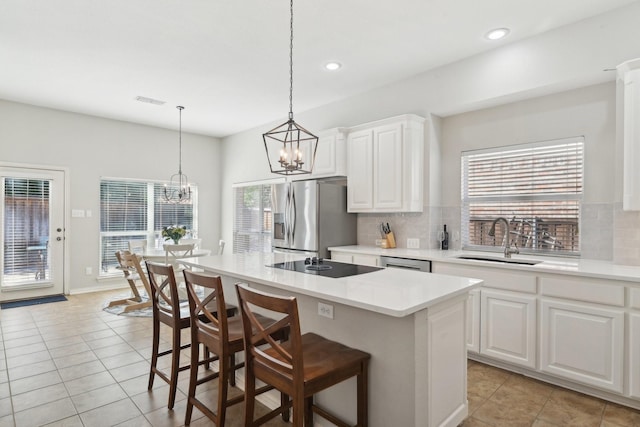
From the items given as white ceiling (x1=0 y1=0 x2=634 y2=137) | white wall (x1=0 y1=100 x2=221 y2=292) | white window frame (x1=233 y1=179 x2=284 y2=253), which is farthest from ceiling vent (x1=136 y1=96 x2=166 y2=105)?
white window frame (x1=233 y1=179 x2=284 y2=253)

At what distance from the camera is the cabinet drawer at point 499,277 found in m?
2.77

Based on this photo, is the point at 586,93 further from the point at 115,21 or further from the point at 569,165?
the point at 115,21

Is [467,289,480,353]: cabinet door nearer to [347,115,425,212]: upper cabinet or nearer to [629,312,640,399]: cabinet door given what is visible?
[629,312,640,399]: cabinet door

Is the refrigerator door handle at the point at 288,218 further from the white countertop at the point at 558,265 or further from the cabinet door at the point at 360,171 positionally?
the white countertop at the point at 558,265

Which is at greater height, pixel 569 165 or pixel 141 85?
pixel 141 85

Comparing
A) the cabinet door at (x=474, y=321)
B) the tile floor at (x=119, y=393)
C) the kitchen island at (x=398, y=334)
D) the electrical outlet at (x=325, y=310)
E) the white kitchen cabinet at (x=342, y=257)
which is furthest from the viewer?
the white kitchen cabinet at (x=342, y=257)

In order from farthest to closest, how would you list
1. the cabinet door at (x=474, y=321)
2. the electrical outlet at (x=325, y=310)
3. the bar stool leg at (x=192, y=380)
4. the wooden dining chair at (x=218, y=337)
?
1. the cabinet door at (x=474, y=321)
2. the bar stool leg at (x=192, y=380)
3. the electrical outlet at (x=325, y=310)
4. the wooden dining chair at (x=218, y=337)

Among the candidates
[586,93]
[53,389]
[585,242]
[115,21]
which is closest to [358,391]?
[53,389]

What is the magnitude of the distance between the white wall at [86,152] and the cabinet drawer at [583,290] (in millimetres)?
6211

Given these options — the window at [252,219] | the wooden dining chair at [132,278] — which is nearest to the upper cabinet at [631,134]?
the window at [252,219]

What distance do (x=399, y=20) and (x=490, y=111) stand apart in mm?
1475

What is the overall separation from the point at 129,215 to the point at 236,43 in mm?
4253

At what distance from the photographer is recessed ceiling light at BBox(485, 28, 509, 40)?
308 centimetres

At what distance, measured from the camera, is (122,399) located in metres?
2.54
